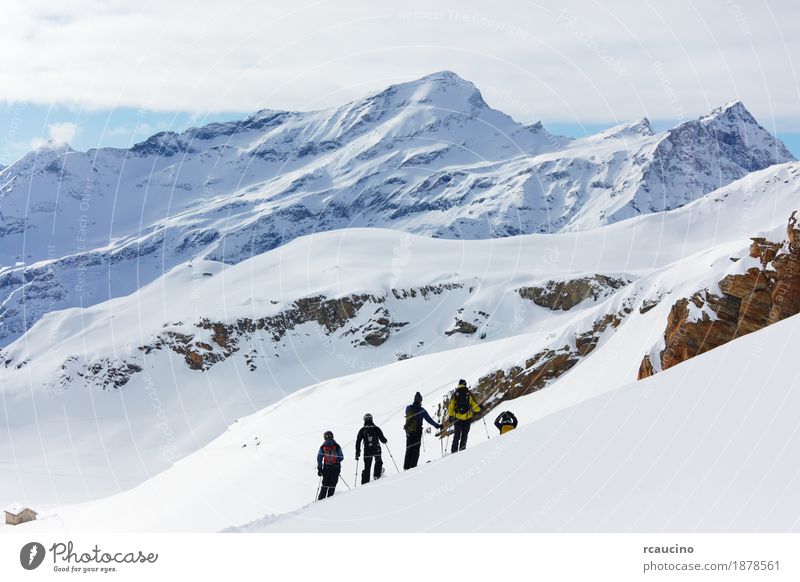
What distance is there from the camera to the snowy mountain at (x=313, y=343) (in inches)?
1667

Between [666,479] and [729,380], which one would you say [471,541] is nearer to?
[666,479]

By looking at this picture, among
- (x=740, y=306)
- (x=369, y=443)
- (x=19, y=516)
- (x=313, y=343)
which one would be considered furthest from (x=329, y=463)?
(x=313, y=343)

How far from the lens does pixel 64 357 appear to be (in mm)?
113312

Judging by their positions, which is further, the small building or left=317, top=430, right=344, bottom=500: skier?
the small building

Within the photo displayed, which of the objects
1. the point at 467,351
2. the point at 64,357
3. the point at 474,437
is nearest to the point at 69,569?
the point at 474,437

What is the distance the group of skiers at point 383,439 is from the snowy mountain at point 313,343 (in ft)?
51.6

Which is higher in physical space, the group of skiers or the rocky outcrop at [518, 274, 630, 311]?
the rocky outcrop at [518, 274, 630, 311]

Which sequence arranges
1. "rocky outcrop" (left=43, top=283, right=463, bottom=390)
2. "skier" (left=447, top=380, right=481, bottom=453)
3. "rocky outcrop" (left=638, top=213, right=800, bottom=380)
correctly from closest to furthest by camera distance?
"skier" (left=447, top=380, right=481, bottom=453)
"rocky outcrop" (left=638, top=213, right=800, bottom=380)
"rocky outcrop" (left=43, top=283, right=463, bottom=390)

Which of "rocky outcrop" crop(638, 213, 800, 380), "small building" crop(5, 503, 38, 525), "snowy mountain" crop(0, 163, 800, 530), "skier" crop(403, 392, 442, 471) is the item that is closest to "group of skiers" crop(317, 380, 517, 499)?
"skier" crop(403, 392, 442, 471)

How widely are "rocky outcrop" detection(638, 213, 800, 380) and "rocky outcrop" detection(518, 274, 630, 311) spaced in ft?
203

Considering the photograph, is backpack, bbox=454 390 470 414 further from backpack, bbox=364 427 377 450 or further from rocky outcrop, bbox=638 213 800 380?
rocky outcrop, bbox=638 213 800 380

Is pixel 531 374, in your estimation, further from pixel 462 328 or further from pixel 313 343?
pixel 313 343

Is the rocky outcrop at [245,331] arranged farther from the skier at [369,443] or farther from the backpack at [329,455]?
the backpack at [329,455]

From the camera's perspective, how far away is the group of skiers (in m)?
18.9
